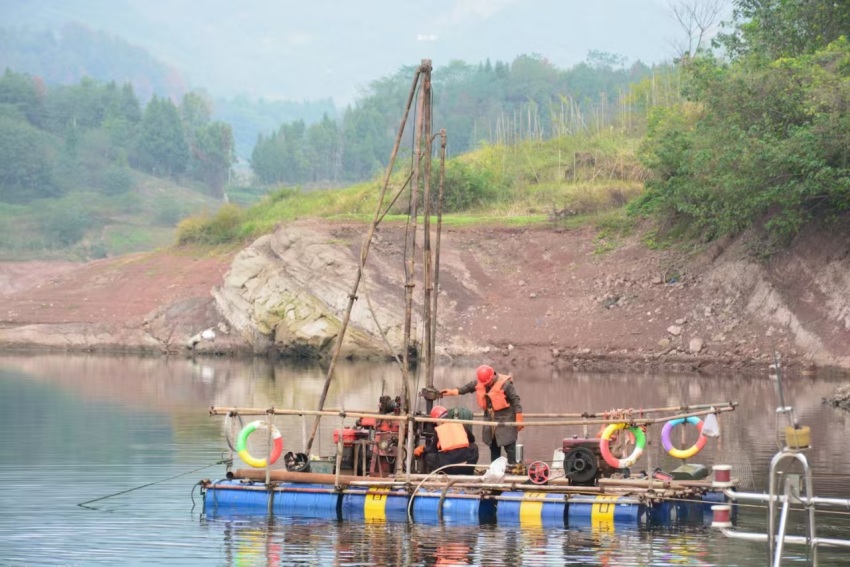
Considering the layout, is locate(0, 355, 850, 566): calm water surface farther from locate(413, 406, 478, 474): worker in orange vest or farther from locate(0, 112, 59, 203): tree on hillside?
locate(0, 112, 59, 203): tree on hillside

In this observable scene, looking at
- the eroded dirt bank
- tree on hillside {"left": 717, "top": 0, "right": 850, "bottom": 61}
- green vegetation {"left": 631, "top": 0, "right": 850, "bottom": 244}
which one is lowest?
the eroded dirt bank

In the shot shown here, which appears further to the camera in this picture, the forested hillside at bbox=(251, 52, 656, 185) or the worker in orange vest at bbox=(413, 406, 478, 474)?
the forested hillside at bbox=(251, 52, 656, 185)

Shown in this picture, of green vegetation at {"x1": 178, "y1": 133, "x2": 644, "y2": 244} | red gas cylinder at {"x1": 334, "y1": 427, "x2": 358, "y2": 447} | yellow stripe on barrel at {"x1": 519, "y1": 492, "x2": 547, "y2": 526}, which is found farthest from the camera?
green vegetation at {"x1": 178, "y1": 133, "x2": 644, "y2": 244}

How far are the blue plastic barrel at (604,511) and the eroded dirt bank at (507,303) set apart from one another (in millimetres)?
28044

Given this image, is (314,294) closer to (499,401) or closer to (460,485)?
(499,401)

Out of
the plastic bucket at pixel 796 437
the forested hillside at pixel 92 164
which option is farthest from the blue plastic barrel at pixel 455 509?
the forested hillside at pixel 92 164

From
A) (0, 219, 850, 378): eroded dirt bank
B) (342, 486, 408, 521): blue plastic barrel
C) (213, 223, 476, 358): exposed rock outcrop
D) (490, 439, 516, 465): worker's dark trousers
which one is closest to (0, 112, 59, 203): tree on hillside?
(0, 219, 850, 378): eroded dirt bank

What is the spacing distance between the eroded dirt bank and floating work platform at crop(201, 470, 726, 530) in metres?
27.4

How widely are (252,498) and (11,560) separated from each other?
4791 mm

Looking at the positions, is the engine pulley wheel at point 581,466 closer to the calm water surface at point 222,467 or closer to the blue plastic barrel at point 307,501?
the calm water surface at point 222,467

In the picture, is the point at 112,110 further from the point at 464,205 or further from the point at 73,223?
the point at 464,205

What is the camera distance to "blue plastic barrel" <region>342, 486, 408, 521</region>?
2303cm

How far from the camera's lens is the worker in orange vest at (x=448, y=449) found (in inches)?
950

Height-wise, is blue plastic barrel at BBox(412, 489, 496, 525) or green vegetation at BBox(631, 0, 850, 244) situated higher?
green vegetation at BBox(631, 0, 850, 244)
